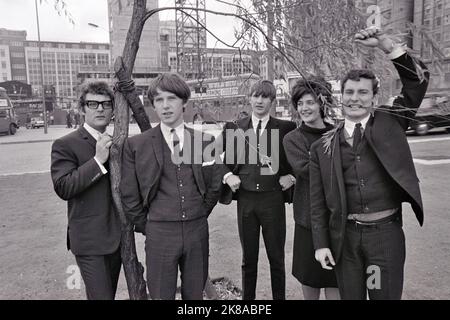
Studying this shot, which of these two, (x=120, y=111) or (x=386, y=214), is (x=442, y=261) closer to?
(x=386, y=214)

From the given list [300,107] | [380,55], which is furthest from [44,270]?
[380,55]

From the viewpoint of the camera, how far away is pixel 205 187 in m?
2.40

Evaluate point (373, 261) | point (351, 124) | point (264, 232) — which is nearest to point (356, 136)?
point (351, 124)

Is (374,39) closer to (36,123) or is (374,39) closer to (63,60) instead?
(36,123)

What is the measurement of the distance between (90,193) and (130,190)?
0.97 ft

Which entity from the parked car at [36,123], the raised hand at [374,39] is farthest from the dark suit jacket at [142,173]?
the parked car at [36,123]

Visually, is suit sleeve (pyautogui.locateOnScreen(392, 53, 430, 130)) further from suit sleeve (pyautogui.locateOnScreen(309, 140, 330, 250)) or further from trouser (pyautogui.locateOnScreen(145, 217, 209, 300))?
trouser (pyautogui.locateOnScreen(145, 217, 209, 300))

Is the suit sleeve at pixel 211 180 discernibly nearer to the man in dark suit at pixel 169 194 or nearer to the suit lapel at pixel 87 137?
the man in dark suit at pixel 169 194

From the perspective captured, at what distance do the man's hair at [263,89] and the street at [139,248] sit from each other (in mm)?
1743

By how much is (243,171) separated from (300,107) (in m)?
0.74

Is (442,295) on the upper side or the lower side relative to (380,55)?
lower

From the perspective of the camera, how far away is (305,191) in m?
2.75

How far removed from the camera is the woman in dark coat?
269cm

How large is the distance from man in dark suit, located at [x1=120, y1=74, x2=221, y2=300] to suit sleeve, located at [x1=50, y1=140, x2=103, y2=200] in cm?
19
